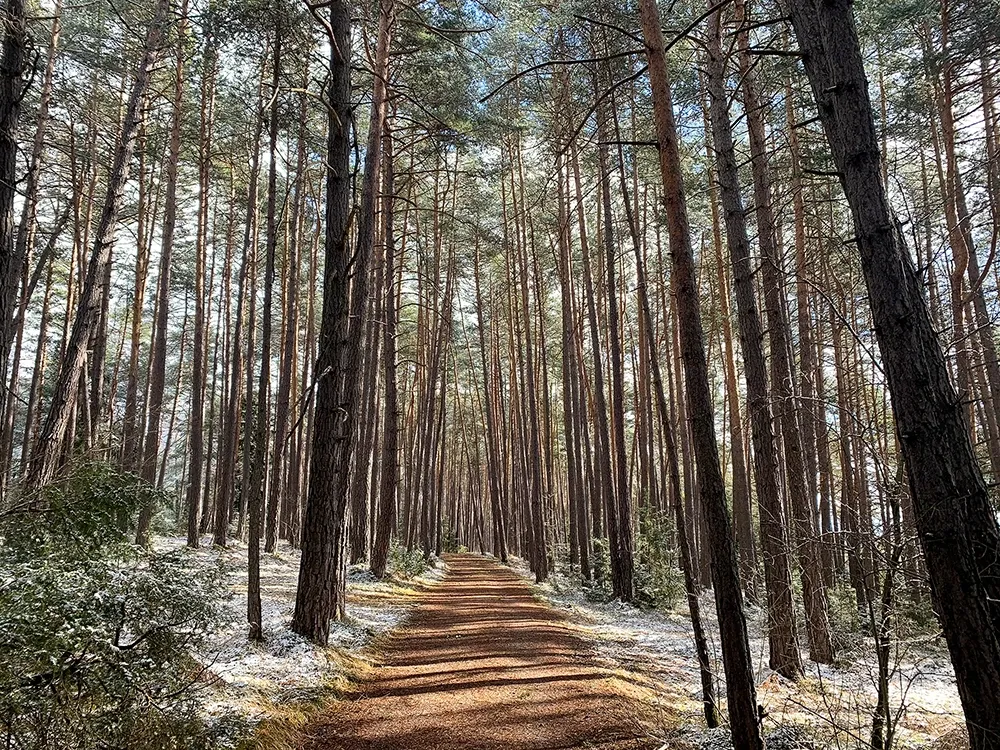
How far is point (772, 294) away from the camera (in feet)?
22.7

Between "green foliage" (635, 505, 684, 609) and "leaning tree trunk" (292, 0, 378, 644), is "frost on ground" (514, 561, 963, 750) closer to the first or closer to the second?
"green foliage" (635, 505, 684, 609)

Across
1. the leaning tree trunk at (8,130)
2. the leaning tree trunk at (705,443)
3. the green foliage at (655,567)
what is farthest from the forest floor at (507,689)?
the leaning tree trunk at (8,130)

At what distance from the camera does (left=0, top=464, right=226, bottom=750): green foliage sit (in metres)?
2.46

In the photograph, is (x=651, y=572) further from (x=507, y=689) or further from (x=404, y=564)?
(x=507, y=689)

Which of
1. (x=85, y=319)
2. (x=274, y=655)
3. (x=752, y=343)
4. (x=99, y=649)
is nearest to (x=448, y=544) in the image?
(x=85, y=319)

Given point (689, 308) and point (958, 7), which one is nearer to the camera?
point (689, 308)

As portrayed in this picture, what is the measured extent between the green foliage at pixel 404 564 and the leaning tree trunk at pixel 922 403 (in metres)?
13.2

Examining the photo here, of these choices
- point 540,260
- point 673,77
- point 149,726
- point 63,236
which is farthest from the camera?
point 540,260

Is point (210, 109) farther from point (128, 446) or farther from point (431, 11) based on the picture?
point (128, 446)

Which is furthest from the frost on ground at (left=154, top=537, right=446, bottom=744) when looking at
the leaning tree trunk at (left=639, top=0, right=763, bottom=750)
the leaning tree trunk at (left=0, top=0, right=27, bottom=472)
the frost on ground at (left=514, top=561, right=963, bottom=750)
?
the leaning tree trunk at (left=639, top=0, right=763, bottom=750)

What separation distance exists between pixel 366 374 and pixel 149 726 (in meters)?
10.4

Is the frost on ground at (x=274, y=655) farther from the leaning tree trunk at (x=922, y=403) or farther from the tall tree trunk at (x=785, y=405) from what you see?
the tall tree trunk at (x=785, y=405)

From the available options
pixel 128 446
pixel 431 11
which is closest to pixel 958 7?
pixel 431 11

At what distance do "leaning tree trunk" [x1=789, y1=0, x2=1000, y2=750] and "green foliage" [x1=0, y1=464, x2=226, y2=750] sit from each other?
11.6 feet
